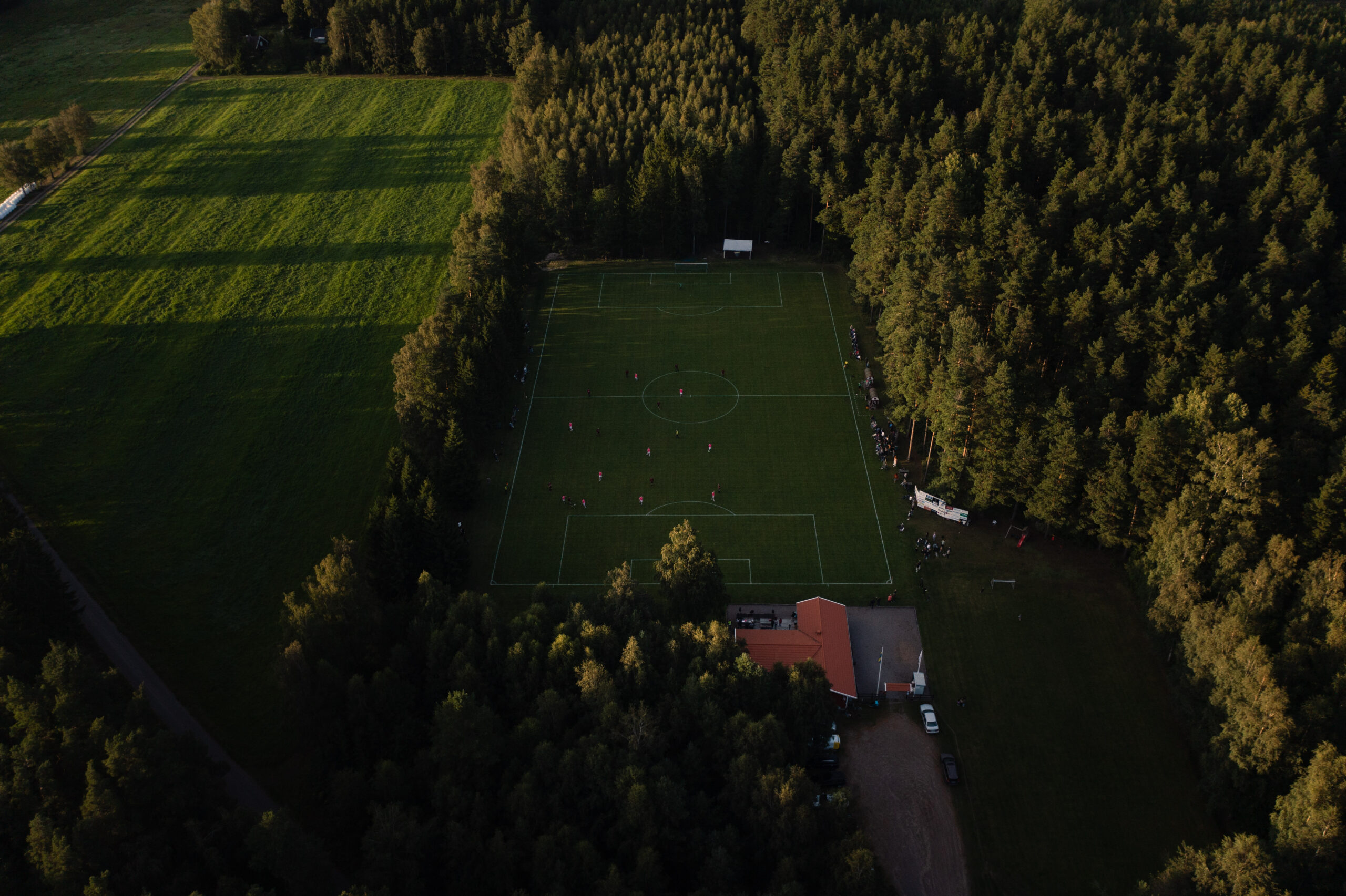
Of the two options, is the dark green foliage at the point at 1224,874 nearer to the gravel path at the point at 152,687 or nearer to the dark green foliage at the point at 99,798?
the dark green foliage at the point at 99,798

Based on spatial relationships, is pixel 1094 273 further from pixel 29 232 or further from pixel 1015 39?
pixel 29 232

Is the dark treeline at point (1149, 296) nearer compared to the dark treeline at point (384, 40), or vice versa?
the dark treeline at point (1149, 296)

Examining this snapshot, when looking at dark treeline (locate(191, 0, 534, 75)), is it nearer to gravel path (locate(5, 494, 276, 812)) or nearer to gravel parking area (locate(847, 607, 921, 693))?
gravel path (locate(5, 494, 276, 812))

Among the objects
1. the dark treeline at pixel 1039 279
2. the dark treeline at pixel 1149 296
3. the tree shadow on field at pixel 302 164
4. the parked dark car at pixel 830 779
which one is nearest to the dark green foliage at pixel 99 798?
the dark treeline at pixel 1039 279

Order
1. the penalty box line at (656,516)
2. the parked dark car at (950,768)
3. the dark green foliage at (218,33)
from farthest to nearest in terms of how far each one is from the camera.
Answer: the dark green foliage at (218,33), the penalty box line at (656,516), the parked dark car at (950,768)

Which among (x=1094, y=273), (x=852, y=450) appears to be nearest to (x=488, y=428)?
(x=852, y=450)

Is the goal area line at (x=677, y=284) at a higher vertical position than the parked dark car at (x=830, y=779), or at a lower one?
higher

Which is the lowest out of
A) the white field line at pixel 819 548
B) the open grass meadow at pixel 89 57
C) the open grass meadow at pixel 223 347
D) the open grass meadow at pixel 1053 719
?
the open grass meadow at pixel 1053 719

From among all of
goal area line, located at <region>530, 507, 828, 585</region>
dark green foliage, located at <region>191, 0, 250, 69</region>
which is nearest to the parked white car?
goal area line, located at <region>530, 507, 828, 585</region>
